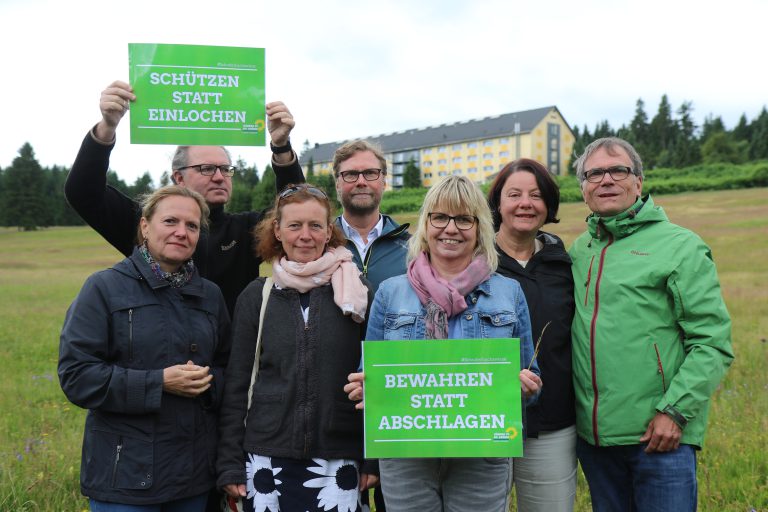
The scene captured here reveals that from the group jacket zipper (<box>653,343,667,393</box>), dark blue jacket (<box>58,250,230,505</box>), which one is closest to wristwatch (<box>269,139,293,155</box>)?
dark blue jacket (<box>58,250,230,505</box>)

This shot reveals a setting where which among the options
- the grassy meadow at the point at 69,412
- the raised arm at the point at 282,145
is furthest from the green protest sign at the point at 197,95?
the grassy meadow at the point at 69,412

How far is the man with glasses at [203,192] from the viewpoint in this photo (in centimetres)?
336

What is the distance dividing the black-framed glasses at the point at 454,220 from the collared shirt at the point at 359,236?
3.40ft

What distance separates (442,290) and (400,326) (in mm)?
284

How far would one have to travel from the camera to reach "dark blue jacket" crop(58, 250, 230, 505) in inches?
109

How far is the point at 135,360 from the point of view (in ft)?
9.48

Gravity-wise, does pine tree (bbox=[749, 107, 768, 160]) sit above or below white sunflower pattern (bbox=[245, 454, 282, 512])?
above

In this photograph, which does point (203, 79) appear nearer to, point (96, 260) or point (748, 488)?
point (748, 488)

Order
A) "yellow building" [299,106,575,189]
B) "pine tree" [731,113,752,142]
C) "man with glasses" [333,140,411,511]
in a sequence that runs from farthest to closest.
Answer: "pine tree" [731,113,752,142] < "yellow building" [299,106,575,189] < "man with glasses" [333,140,411,511]

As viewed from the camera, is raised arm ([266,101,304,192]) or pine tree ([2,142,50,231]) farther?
pine tree ([2,142,50,231])

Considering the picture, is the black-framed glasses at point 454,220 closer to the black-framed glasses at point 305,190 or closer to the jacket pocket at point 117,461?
the black-framed glasses at point 305,190

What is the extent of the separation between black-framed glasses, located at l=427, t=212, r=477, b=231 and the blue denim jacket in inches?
12.3

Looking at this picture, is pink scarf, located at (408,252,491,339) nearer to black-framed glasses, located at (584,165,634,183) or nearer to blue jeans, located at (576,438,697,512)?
black-framed glasses, located at (584,165,634,183)

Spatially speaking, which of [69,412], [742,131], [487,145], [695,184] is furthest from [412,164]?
[69,412]
